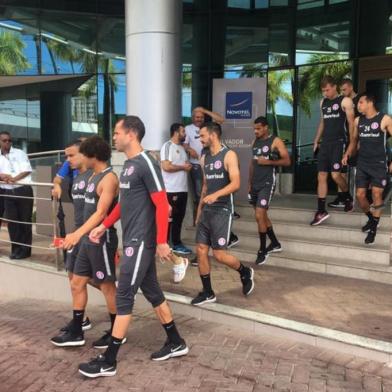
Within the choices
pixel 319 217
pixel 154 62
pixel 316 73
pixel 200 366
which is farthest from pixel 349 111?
pixel 316 73

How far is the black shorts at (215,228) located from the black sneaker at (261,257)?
1615mm

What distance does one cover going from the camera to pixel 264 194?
250 inches

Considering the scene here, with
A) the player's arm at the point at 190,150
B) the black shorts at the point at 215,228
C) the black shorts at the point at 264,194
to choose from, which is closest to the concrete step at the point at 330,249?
the black shorts at the point at 264,194

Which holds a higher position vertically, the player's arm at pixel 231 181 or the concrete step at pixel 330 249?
the player's arm at pixel 231 181

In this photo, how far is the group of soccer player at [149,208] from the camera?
3.89 metres

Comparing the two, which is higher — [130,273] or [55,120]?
[55,120]

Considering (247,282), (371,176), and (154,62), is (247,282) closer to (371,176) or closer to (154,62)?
(371,176)

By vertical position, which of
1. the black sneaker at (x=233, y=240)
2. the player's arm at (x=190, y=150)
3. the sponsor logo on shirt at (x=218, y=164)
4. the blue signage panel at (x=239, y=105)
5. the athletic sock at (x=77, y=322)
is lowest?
the athletic sock at (x=77, y=322)

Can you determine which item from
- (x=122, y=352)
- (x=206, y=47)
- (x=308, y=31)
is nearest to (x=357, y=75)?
(x=308, y=31)

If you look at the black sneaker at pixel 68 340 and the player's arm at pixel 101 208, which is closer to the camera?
the player's arm at pixel 101 208

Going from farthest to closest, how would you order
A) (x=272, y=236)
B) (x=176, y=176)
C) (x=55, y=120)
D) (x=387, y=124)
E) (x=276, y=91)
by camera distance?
1. (x=55, y=120)
2. (x=276, y=91)
3. (x=176, y=176)
4. (x=272, y=236)
5. (x=387, y=124)

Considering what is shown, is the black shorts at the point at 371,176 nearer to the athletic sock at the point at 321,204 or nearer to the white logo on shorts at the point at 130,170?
the athletic sock at the point at 321,204

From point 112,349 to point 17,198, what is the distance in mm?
3849

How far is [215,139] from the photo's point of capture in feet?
16.5
